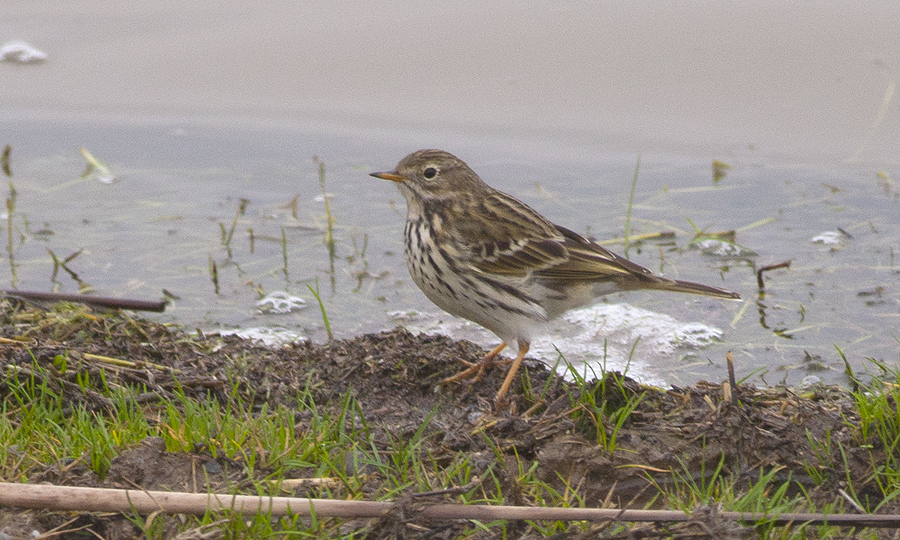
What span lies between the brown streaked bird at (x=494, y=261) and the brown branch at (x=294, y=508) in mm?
1742

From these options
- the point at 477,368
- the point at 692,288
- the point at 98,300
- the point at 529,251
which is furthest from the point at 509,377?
the point at 98,300

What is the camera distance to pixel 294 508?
3590mm

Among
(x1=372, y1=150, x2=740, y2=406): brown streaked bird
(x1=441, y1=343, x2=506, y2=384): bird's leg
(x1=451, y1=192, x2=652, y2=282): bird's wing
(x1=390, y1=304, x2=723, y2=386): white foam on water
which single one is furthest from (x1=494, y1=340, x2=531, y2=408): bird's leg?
(x1=390, y1=304, x2=723, y2=386): white foam on water

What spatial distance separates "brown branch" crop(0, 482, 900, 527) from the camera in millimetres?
3465

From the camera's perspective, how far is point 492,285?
5.60m

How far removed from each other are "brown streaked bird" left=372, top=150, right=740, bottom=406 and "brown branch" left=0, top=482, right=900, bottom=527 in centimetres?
174

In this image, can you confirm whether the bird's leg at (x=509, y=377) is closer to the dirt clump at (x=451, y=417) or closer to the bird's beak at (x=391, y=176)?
the dirt clump at (x=451, y=417)

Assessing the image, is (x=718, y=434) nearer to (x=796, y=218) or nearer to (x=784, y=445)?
(x=784, y=445)

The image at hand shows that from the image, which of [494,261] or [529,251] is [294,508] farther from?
[529,251]

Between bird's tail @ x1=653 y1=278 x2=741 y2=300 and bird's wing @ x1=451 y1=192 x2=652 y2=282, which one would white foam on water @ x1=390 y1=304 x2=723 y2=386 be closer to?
bird's tail @ x1=653 y1=278 x2=741 y2=300

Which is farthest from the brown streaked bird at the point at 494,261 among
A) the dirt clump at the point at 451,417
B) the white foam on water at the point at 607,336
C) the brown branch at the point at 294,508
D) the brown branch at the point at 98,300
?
the brown branch at the point at 294,508

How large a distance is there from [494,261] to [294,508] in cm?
239

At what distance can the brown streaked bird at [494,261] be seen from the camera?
556 centimetres

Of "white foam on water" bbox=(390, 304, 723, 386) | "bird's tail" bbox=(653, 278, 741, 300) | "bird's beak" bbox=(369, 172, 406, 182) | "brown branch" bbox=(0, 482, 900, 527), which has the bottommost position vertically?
"white foam on water" bbox=(390, 304, 723, 386)
